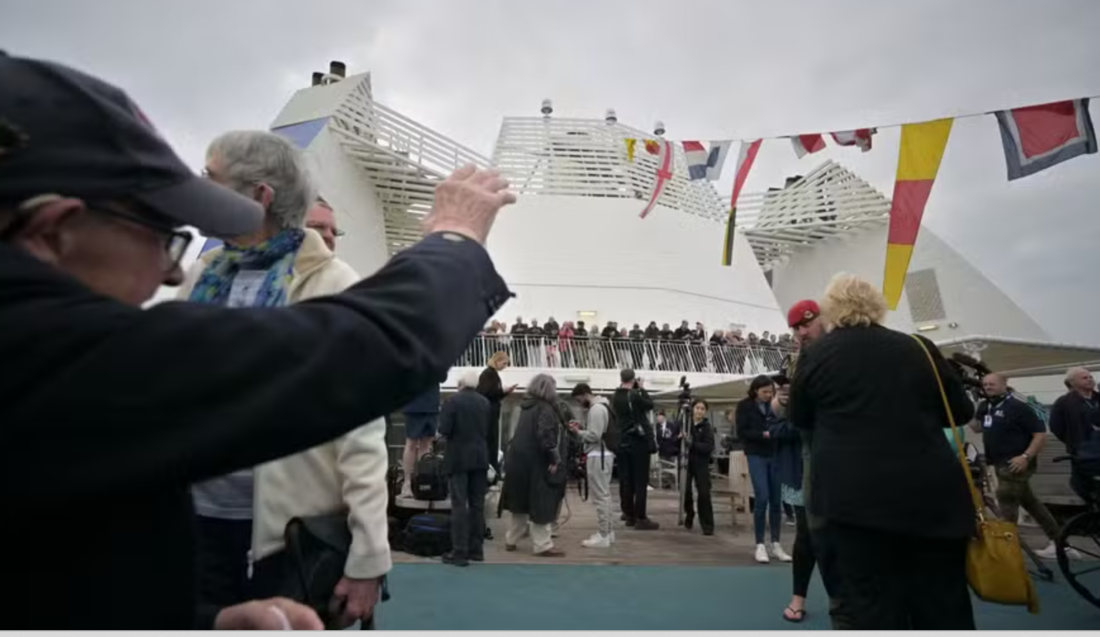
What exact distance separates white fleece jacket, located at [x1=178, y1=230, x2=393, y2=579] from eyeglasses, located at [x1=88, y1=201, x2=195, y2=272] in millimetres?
676

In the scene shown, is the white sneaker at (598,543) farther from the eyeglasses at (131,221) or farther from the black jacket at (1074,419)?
the eyeglasses at (131,221)

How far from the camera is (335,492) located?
1.45m

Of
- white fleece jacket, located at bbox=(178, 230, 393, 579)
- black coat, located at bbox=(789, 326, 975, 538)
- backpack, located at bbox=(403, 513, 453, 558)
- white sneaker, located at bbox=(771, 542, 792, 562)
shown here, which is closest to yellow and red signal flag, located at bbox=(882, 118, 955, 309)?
Result: white sneaker, located at bbox=(771, 542, 792, 562)

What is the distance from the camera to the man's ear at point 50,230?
525mm

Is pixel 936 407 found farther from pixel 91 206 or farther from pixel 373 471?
pixel 91 206

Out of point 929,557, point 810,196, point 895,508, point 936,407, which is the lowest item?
point 929,557

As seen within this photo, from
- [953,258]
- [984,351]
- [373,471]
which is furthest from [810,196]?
[373,471]

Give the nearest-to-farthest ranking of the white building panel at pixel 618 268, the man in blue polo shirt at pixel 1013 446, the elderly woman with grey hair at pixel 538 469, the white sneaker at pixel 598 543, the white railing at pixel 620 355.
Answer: the man in blue polo shirt at pixel 1013 446, the elderly woman with grey hair at pixel 538 469, the white sneaker at pixel 598 543, the white railing at pixel 620 355, the white building panel at pixel 618 268

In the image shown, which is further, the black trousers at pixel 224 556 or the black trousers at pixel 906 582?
the black trousers at pixel 906 582

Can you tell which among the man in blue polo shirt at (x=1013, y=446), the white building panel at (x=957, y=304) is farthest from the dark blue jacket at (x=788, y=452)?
the white building panel at (x=957, y=304)

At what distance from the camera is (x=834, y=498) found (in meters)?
2.06

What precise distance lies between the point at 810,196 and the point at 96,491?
3193 centimetres

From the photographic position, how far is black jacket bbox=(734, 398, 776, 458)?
5094mm

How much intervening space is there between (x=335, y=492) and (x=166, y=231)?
3.12 feet
